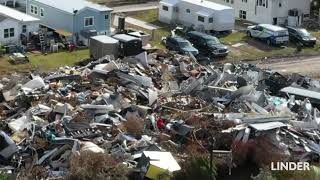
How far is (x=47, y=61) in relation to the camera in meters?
35.9

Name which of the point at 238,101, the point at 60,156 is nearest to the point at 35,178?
the point at 60,156

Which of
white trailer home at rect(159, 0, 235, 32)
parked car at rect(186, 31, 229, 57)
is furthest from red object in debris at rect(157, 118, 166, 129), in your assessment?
white trailer home at rect(159, 0, 235, 32)

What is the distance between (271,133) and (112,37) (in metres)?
13.9

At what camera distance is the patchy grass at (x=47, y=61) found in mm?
34688

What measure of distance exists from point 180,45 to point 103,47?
15.7 ft

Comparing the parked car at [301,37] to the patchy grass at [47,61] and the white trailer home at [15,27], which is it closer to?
the patchy grass at [47,61]

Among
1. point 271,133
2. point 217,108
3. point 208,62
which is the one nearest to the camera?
point 271,133

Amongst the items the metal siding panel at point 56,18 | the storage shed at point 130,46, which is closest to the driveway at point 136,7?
the metal siding panel at point 56,18

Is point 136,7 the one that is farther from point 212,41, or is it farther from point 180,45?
point 180,45

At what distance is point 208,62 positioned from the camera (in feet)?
122

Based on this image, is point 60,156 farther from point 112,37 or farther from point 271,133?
point 112,37

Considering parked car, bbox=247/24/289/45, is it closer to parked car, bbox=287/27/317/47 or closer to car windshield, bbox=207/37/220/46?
parked car, bbox=287/27/317/47

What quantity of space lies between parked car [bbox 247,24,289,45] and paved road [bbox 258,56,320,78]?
2439 mm

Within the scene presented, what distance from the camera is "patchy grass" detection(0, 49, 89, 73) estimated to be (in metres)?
34.7
